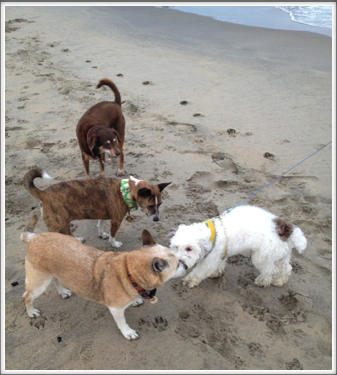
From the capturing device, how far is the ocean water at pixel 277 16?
1388cm

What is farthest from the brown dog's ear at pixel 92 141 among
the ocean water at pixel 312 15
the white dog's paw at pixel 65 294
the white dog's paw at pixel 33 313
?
the ocean water at pixel 312 15

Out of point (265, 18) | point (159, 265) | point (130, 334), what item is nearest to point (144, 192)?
point (159, 265)

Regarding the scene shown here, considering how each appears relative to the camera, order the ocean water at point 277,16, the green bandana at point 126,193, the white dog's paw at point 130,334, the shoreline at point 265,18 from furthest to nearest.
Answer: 1. the ocean water at point 277,16
2. the shoreline at point 265,18
3. the green bandana at point 126,193
4. the white dog's paw at point 130,334

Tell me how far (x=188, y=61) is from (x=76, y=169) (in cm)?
647

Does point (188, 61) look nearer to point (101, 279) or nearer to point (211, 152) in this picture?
point (211, 152)

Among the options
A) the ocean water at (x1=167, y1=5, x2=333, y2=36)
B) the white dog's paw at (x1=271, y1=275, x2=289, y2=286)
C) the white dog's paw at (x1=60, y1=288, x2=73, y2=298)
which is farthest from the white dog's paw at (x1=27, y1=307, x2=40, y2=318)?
the ocean water at (x1=167, y1=5, x2=333, y2=36)

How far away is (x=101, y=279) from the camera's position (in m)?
2.84

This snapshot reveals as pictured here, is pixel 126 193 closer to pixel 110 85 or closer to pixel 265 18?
pixel 110 85

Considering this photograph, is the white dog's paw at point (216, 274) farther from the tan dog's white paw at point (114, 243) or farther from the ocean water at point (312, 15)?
the ocean water at point (312, 15)

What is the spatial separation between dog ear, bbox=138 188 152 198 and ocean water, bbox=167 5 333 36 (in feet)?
43.7

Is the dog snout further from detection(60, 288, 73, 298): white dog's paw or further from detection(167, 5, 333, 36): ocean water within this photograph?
detection(167, 5, 333, 36): ocean water

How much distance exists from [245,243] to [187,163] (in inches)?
104

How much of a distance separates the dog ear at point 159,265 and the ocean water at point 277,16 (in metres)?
14.3

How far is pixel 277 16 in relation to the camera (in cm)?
1578
